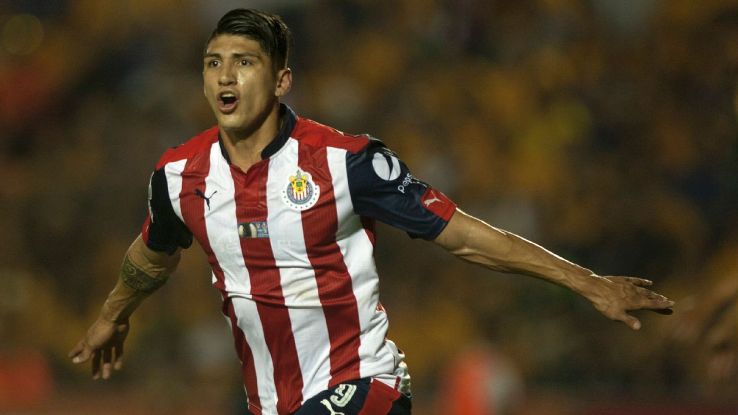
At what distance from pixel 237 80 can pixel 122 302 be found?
1.14 meters

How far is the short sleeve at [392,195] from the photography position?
12.1 ft

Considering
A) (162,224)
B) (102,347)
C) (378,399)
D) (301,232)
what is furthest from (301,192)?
(102,347)

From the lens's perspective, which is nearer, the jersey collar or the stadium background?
the jersey collar

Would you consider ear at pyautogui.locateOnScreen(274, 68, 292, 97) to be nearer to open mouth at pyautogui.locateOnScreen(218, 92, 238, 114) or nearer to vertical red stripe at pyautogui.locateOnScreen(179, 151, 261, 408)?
open mouth at pyautogui.locateOnScreen(218, 92, 238, 114)

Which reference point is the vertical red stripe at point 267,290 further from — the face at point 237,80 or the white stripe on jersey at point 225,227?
the face at point 237,80

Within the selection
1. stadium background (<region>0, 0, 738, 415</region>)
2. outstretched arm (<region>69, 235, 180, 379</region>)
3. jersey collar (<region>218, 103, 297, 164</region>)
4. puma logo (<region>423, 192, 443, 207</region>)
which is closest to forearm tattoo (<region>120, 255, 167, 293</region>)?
outstretched arm (<region>69, 235, 180, 379</region>)

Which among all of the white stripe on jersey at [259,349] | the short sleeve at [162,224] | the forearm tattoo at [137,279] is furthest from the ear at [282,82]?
the forearm tattoo at [137,279]

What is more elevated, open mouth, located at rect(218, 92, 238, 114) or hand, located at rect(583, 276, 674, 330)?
open mouth, located at rect(218, 92, 238, 114)

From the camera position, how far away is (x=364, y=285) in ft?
12.6

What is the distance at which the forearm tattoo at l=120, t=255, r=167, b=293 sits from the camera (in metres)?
4.27

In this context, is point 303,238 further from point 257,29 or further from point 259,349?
point 257,29

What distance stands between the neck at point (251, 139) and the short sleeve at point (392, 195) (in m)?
0.30

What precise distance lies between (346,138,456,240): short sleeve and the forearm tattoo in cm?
96

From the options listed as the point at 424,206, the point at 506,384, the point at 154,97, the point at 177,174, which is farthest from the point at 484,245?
the point at 154,97
